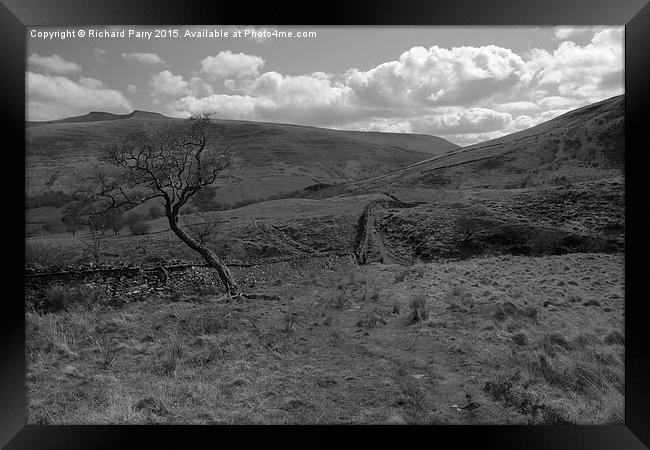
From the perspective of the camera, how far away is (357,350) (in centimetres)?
509

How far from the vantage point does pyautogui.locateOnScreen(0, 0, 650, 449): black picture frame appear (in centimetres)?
377

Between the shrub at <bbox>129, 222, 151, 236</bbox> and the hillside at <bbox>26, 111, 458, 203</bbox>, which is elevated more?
the hillside at <bbox>26, 111, 458, 203</bbox>

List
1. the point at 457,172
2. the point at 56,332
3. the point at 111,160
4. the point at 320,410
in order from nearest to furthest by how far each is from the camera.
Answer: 1. the point at 320,410
2. the point at 56,332
3. the point at 111,160
4. the point at 457,172

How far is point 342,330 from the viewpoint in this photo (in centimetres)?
554

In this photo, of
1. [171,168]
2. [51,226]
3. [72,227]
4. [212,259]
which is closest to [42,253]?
[51,226]

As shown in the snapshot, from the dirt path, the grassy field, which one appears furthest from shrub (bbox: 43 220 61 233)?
the dirt path

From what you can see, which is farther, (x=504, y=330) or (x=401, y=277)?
(x=401, y=277)

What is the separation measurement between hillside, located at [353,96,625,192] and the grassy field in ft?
8.77

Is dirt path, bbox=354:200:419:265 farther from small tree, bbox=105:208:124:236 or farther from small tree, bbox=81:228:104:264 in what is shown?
small tree, bbox=81:228:104:264

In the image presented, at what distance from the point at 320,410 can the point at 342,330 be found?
4.96 ft

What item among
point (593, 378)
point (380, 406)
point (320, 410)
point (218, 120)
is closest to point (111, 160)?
point (218, 120)

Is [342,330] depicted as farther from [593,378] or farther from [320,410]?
[593,378]

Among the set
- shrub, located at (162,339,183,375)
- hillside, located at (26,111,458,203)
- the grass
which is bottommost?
shrub, located at (162,339,183,375)

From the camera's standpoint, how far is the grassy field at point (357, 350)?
4.16 metres
